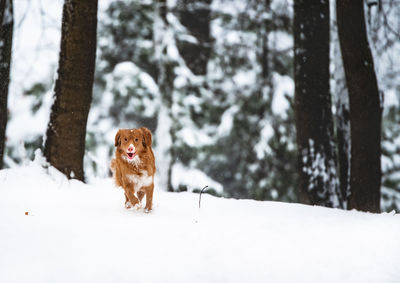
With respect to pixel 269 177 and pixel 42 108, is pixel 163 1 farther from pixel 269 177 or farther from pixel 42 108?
pixel 269 177

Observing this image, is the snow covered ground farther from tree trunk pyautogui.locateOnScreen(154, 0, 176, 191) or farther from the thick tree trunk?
the thick tree trunk

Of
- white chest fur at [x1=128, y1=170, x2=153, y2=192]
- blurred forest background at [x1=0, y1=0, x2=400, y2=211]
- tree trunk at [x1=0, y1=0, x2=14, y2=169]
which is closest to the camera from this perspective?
white chest fur at [x1=128, y1=170, x2=153, y2=192]

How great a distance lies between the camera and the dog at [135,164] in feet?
13.0

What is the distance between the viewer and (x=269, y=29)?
12250 millimetres

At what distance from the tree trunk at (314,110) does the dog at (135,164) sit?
319cm

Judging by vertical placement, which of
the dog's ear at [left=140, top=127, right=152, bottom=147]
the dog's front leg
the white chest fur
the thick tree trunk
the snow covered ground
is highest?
the thick tree trunk

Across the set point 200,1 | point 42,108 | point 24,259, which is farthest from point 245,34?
point 24,259

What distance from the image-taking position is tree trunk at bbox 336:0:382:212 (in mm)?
5473

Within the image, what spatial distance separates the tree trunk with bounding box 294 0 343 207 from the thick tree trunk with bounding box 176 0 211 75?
699cm

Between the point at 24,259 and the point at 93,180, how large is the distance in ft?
10.7

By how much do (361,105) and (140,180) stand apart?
11.2 feet

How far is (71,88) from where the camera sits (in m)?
5.19

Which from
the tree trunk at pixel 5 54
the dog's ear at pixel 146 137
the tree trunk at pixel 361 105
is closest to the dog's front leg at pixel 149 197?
the dog's ear at pixel 146 137

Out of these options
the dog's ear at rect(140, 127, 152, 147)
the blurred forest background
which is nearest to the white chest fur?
the dog's ear at rect(140, 127, 152, 147)
